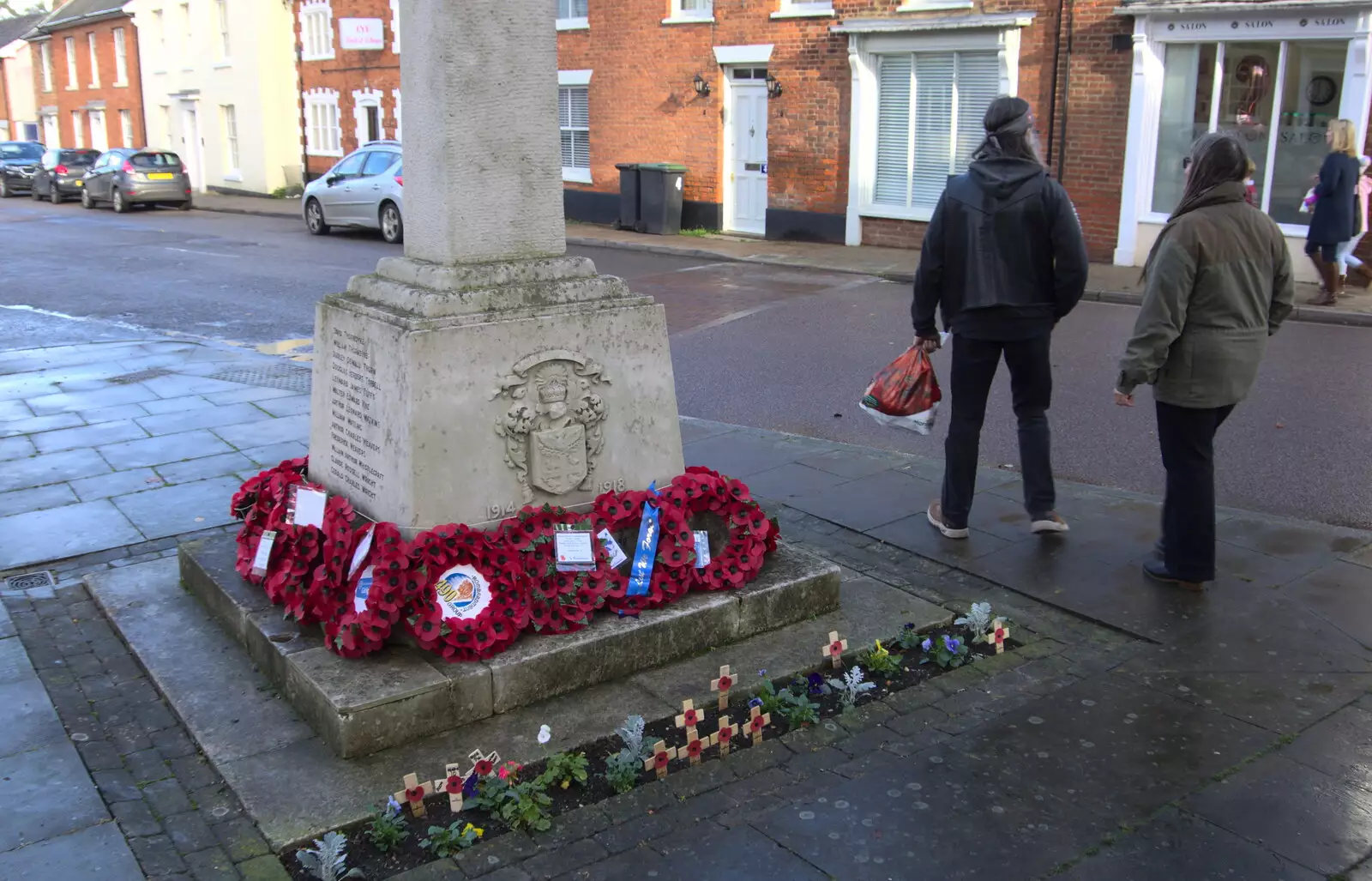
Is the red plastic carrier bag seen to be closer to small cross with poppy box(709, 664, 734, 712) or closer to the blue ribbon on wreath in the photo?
the blue ribbon on wreath

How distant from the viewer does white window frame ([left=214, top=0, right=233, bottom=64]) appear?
34.5m

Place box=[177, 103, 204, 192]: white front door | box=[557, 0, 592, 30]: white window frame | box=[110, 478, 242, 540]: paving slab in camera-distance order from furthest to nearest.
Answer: box=[177, 103, 204, 192]: white front door < box=[557, 0, 592, 30]: white window frame < box=[110, 478, 242, 540]: paving slab

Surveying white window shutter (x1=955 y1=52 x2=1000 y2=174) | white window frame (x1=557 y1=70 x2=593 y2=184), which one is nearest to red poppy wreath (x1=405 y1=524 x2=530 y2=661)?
white window shutter (x1=955 y1=52 x2=1000 y2=174)

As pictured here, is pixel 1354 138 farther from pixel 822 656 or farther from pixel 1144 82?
pixel 822 656

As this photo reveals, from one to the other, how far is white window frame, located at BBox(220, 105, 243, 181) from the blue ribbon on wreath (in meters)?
34.3

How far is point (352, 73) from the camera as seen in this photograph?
98.3 feet

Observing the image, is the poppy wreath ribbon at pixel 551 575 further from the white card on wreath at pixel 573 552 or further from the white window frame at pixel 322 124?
the white window frame at pixel 322 124

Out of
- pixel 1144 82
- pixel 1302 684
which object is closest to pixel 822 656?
pixel 1302 684

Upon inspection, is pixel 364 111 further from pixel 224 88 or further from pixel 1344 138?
pixel 1344 138

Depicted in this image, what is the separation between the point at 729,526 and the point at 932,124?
47.1 feet

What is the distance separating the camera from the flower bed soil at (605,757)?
318 centimetres

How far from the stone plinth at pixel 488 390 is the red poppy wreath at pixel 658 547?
16 cm

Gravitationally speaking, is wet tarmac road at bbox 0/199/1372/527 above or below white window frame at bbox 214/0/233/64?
below

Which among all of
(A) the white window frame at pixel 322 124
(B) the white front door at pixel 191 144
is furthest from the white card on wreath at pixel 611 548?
(B) the white front door at pixel 191 144
